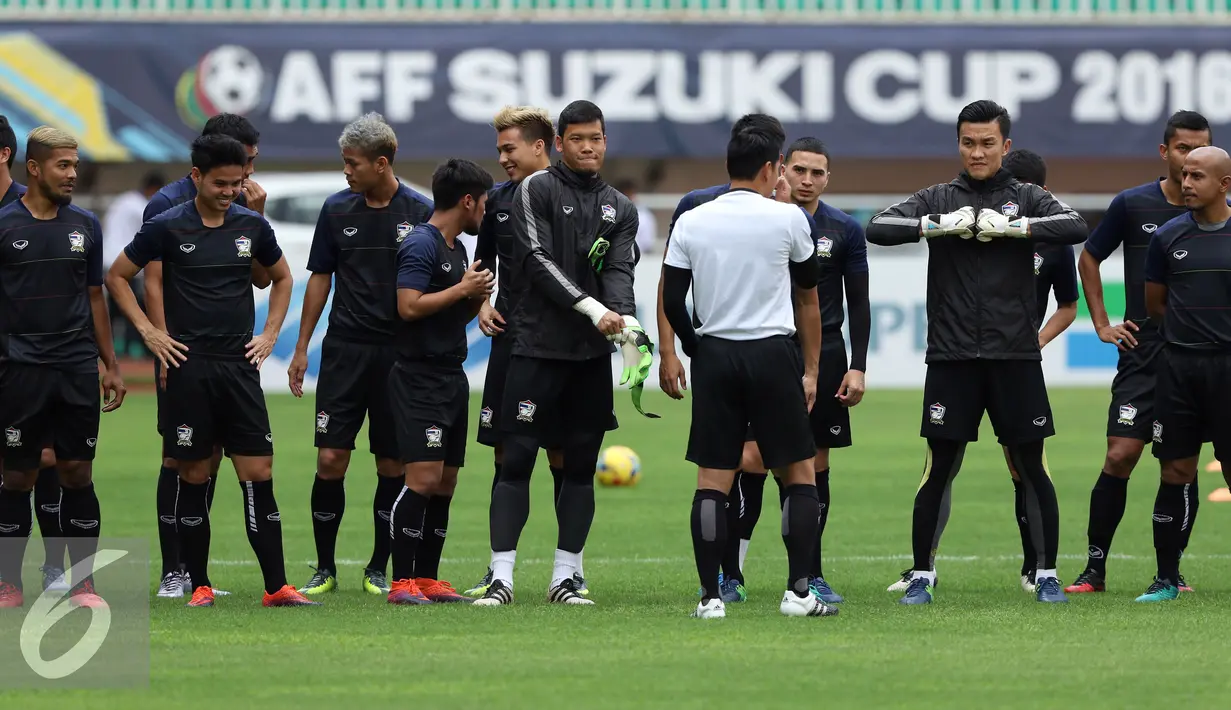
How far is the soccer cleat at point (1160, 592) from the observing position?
866 centimetres

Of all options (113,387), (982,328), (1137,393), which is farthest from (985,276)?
(113,387)

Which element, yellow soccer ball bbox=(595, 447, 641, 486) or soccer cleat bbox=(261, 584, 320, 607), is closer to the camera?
soccer cleat bbox=(261, 584, 320, 607)

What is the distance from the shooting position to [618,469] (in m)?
14.0

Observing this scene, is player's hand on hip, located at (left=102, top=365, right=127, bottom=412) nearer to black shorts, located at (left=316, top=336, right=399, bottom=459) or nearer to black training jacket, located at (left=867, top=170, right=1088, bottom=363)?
black shorts, located at (left=316, top=336, right=399, bottom=459)

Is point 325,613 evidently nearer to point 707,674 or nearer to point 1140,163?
point 707,674

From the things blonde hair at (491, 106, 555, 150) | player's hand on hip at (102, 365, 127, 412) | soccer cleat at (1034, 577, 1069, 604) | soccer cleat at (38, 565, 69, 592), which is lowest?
soccer cleat at (1034, 577, 1069, 604)

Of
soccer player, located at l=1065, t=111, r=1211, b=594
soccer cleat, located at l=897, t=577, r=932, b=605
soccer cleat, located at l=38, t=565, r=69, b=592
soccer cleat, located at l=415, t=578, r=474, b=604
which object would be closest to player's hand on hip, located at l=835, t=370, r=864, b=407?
soccer cleat, located at l=897, t=577, r=932, b=605

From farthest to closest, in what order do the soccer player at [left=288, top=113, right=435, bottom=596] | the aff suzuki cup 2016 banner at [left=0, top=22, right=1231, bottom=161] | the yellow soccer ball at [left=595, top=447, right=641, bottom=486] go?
the aff suzuki cup 2016 banner at [left=0, top=22, right=1231, bottom=161], the yellow soccer ball at [left=595, top=447, right=641, bottom=486], the soccer player at [left=288, top=113, right=435, bottom=596]

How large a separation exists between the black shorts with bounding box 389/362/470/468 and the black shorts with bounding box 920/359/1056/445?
2214 mm

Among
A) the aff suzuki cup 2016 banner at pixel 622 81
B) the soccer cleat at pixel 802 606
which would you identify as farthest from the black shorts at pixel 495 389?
the aff suzuki cup 2016 banner at pixel 622 81

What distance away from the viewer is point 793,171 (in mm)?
9086

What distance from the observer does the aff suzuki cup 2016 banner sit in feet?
80.7

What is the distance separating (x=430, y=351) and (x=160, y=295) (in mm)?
1324

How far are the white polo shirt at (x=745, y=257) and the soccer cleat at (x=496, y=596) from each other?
1556 millimetres
